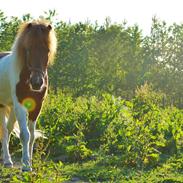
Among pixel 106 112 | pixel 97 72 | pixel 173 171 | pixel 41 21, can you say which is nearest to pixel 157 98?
pixel 106 112

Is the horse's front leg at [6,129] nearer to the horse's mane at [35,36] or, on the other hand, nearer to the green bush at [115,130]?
the green bush at [115,130]

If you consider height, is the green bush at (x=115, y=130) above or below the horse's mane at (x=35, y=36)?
below

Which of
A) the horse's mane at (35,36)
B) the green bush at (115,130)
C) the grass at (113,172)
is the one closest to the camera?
the grass at (113,172)

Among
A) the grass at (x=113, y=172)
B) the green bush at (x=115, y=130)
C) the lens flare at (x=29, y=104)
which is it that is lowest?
the grass at (x=113, y=172)

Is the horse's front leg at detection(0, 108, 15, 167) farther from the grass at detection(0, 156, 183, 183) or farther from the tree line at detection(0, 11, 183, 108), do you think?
the tree line at detection(0, 11, 183, 108)

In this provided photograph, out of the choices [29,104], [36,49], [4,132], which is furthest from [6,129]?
[36,49]

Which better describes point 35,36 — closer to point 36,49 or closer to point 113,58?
point 36,49

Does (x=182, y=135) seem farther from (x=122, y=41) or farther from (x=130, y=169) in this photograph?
(x=122, y=41)

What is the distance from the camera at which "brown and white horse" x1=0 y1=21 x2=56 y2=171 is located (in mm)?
6281

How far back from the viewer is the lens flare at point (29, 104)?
6641 mm

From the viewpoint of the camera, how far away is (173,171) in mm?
7156

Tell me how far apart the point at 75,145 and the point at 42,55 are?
2425 millimetres

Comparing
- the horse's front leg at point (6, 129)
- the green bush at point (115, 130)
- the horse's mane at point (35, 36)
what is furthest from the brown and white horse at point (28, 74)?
the green bush at point (115, 130)

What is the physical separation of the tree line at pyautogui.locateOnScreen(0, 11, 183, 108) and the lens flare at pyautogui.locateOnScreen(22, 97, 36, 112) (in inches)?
972
